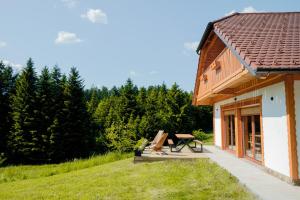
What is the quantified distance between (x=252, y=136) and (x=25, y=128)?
27843mm

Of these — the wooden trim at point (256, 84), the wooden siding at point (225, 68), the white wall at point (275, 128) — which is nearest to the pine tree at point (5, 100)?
the wooden siding at point (225, 68)

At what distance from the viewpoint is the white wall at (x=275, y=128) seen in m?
8.28

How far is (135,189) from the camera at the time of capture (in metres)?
8.48

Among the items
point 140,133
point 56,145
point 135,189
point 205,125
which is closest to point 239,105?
point 135,189

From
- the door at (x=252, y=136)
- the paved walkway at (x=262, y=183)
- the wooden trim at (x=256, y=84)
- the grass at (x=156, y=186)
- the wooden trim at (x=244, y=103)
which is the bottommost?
the grass at (x=156, y=186)

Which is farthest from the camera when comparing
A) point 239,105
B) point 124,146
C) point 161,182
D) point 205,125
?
point 205,125

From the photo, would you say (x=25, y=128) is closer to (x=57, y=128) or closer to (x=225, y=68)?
(x=57, y=128)

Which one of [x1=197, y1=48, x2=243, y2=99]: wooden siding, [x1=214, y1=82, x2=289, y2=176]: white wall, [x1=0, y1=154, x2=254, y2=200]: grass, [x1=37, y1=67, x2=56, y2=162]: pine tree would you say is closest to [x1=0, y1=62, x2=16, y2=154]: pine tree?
[x1=37, y1=67, x2=56, y2=162]: pine tree

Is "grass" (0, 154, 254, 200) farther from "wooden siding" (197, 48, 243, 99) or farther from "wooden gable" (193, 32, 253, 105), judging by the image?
"wooden siding" (197, 48, 243, 99)

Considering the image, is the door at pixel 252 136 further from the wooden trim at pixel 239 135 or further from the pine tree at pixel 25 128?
the pine tree at pixel 25 128

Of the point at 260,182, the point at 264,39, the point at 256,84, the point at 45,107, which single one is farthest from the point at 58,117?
the point at 260,182

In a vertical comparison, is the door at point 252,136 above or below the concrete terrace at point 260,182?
above

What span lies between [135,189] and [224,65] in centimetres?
576

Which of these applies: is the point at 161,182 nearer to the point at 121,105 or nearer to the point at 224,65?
the point at 224,65
